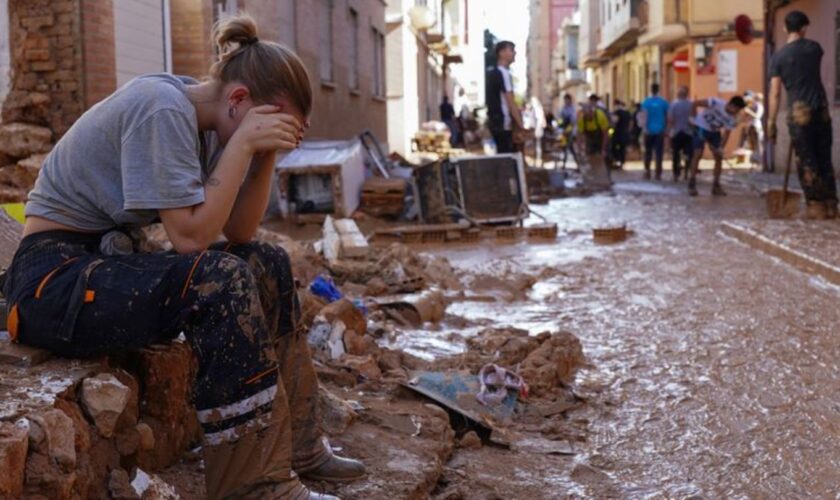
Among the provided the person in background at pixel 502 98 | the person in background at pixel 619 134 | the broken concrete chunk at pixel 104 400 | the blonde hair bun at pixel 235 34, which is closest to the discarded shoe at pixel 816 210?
the person in background at pixel 502 98

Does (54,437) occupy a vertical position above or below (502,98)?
below

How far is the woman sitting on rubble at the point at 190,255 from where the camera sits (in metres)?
2.61

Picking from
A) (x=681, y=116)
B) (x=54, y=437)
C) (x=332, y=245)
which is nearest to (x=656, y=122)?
(x=681, y=116)

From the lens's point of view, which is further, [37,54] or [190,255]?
[37,54]

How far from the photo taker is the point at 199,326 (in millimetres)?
2609

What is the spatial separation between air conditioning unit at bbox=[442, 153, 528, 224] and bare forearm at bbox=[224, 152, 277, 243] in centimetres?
878

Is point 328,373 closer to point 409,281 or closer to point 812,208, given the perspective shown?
point 409,281

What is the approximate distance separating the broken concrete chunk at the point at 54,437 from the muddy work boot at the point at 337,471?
2.61 feet

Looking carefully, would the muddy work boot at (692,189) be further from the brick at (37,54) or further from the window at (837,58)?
the brick at (37,54)

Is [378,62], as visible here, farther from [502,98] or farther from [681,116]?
[502,98]

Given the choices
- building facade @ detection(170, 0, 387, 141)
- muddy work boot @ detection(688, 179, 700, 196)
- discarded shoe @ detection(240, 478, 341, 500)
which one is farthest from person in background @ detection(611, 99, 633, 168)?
discarded shoe @ detection(240, 478, 341, 500)

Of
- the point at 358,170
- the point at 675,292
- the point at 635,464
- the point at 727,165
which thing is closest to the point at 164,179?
the point at 635,464

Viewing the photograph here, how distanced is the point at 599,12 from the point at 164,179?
53274mm

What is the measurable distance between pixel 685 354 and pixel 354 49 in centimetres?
1670
